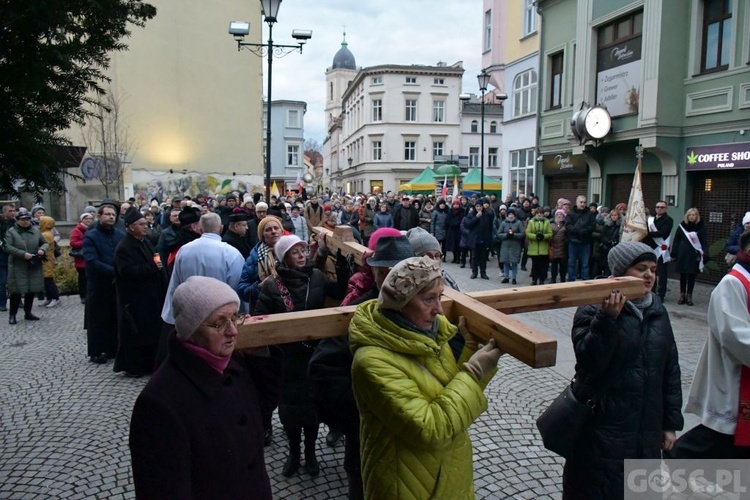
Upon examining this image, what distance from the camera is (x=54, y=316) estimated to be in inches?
405

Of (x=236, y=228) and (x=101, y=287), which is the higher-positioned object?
(x=236, y=228)

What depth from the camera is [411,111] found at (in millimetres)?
64000

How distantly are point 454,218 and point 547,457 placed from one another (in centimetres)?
1292

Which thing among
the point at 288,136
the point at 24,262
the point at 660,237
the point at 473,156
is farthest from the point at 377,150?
the point at 24,262

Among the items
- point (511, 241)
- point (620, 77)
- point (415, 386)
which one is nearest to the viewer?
point (415, 386)

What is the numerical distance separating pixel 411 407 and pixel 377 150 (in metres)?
64.8

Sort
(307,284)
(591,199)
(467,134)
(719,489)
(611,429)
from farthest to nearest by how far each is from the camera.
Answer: (467,134), (591,199), (307,284), (719,489), (611,429)

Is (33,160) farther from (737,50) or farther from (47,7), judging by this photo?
(737,50)

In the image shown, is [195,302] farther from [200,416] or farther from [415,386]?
[415,386]

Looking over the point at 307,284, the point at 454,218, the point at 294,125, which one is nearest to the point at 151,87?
the point at 454,218

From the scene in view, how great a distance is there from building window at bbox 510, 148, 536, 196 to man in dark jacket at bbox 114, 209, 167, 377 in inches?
688

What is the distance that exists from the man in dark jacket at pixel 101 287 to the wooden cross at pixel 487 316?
570cm

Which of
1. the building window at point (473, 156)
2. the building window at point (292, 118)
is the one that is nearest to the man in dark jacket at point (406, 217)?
the building window at point (473, 156)

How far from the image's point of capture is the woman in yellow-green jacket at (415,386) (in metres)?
2.10
